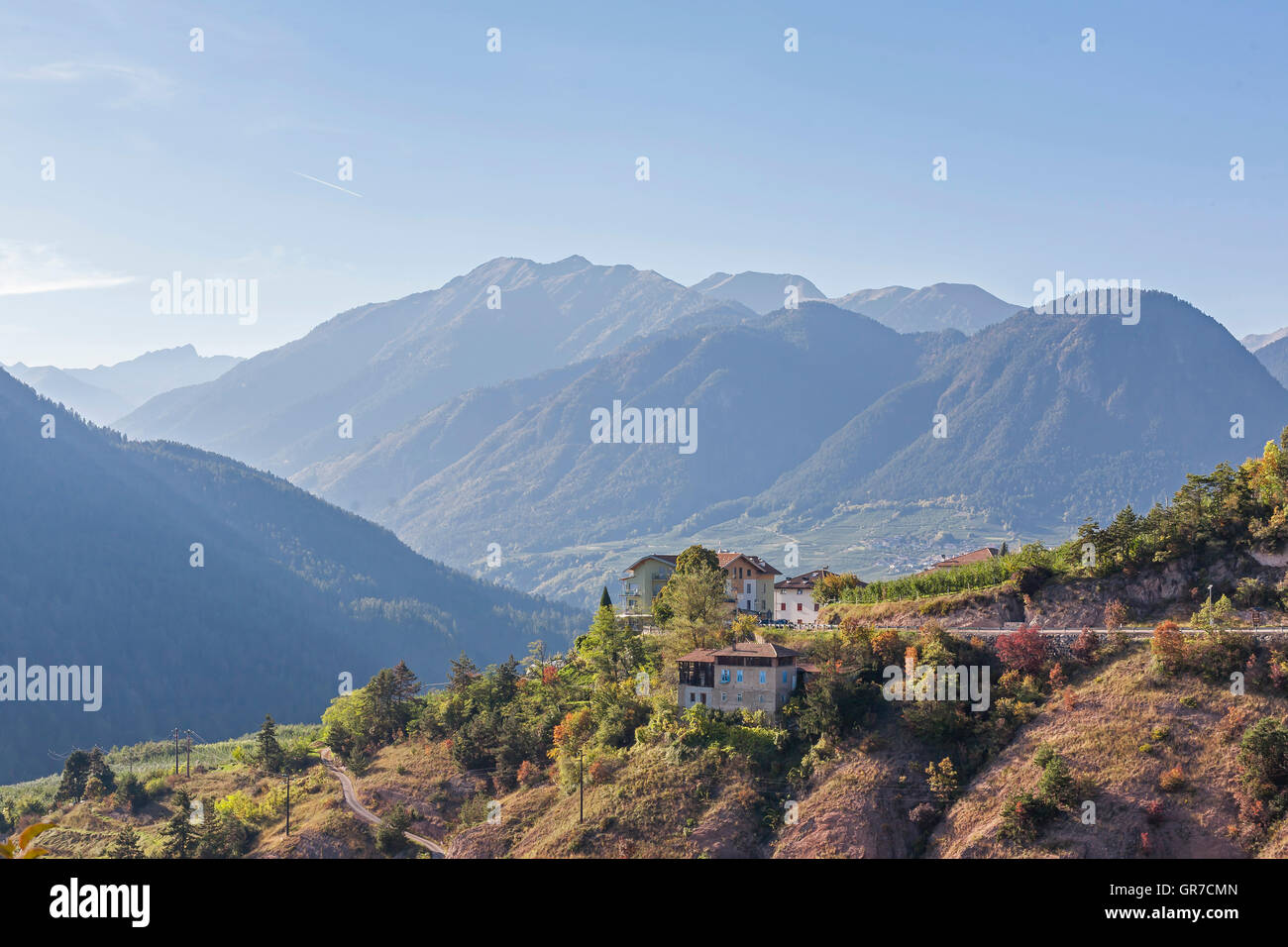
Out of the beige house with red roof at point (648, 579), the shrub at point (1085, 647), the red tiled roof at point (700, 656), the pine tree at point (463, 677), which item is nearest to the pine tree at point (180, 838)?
the pine tree at point (463, 677)

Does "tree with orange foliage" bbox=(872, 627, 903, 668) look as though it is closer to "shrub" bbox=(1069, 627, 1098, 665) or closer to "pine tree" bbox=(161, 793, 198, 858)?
"shrub" bbox=(1069, 627, 1098, 665)

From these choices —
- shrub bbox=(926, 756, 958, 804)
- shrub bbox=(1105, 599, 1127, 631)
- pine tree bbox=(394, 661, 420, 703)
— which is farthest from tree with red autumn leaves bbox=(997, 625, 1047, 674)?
pine tree bbox=(394, 661, 420, 703)

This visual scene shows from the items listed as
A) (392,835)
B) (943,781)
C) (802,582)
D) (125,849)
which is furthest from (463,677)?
(943,781)

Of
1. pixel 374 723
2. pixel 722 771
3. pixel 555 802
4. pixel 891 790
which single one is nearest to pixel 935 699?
pixel 891 790

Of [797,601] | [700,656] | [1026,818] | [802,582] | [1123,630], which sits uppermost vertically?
[802,582]

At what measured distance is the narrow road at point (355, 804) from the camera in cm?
8254

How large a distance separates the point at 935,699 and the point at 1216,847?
1886cm

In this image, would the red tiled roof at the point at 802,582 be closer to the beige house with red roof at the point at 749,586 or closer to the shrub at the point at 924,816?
the beige house with red roof at the point at 749,586

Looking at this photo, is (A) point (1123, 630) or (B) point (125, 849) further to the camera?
(B) point (125, 849)

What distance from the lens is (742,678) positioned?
78.6 m

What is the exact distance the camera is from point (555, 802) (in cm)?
7931

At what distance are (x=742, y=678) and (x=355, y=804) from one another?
35012mm

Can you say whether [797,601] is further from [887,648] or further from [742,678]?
[742,678]
